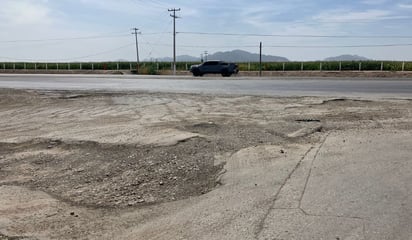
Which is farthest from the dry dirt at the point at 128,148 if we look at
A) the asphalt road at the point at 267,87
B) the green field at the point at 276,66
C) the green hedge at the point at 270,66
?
the green hedge at the point at 270,66

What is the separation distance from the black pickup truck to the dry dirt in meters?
34.3

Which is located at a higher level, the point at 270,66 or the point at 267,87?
the point at 270,66

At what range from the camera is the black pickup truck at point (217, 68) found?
51.6 meters

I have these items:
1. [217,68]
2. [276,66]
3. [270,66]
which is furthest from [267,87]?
[270,66]

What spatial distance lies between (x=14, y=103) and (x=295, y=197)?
1582 cm

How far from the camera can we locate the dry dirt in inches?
229

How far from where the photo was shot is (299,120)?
483 inches

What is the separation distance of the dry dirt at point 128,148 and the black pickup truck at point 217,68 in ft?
112

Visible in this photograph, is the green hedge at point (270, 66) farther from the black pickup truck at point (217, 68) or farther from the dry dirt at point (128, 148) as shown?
the dry dirt at point (128, 148)

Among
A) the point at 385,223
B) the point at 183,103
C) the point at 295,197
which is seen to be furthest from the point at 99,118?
the point at 385,223

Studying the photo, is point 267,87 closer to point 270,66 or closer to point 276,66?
point 276,66

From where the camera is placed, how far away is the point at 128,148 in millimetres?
9133

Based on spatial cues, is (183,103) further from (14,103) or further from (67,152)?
(67,152)

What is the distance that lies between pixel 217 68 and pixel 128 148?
4334 centimetres
